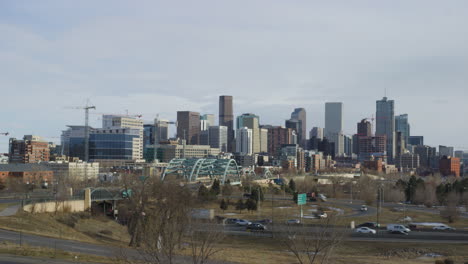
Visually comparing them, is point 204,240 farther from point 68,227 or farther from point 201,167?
point 201,167

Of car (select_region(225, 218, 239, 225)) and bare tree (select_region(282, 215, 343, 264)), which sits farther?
car (select_region(225, 218, 239, 225))

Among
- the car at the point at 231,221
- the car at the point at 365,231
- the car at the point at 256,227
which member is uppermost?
the car at the point at 365,231

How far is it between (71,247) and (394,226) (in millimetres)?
45533

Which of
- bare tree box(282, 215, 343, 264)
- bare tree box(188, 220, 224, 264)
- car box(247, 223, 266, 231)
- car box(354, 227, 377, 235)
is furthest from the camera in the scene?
car box(247, 223, 266, 231)

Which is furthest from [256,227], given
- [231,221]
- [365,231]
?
[365,231]

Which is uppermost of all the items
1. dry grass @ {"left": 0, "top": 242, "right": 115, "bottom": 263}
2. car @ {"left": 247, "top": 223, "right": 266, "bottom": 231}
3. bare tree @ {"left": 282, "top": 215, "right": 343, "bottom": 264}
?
bare tree @ {"left": 282, "top": 215, "right": 343, "bottom": 264}

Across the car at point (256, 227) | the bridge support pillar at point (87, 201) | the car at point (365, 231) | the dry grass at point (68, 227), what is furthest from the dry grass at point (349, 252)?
the bridge support pillar at point (87, 201)

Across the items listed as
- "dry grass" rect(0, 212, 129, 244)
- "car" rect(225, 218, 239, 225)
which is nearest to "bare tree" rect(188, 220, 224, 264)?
"dry grass" rect(0, 212, 129, 244)

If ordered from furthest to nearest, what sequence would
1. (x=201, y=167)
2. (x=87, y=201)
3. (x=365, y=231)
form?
(x=201, y=167)
(x=87, y=201)
(x=365, y=231)

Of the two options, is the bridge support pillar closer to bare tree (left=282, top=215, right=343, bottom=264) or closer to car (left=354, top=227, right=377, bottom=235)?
car (left=354, top=227, right=377, bottom=235)

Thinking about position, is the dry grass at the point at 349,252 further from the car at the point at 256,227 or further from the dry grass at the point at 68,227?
the dry grass at the point at 68,227

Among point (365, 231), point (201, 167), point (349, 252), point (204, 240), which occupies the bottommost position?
point (349, 252)

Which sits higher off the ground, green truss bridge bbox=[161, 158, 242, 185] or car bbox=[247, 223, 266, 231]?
green truss bridge bbox=[161, 158, 242, 185]

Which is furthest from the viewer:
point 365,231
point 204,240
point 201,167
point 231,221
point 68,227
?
point 201,167
